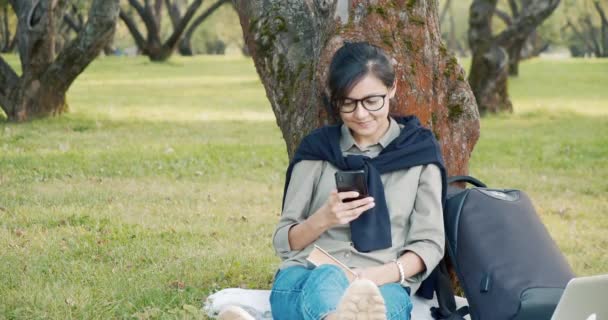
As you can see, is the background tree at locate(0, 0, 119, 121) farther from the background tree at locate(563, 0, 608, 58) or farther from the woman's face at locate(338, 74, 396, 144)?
the background tree at locate(563, 0, 608, 58)

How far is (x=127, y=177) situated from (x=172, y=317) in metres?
4.74

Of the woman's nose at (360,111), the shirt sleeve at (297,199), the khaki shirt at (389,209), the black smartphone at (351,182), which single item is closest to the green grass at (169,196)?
the shirt sleeve at (297,199)

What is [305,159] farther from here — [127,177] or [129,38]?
[129,38]

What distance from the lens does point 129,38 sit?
2534 inches

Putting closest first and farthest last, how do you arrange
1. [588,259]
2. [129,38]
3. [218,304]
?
[218,304] < [588,259] < [129,38]

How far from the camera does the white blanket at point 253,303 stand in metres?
4.41

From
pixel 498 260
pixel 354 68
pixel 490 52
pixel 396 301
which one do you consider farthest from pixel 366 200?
pixel 490 52

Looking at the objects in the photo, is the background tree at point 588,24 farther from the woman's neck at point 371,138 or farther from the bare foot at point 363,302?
the bare foot at point 363,302

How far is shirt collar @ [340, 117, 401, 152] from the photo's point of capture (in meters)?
4.27

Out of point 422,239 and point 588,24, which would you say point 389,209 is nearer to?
point 422,239

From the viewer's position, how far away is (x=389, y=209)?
421 centimetres

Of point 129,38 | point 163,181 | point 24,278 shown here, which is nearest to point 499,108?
point 163,181

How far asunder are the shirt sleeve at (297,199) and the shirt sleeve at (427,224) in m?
0.47

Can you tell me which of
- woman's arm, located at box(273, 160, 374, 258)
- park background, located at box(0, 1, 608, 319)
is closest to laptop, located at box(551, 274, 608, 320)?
woman's arm, located at box(273, 160, 374, 258)
